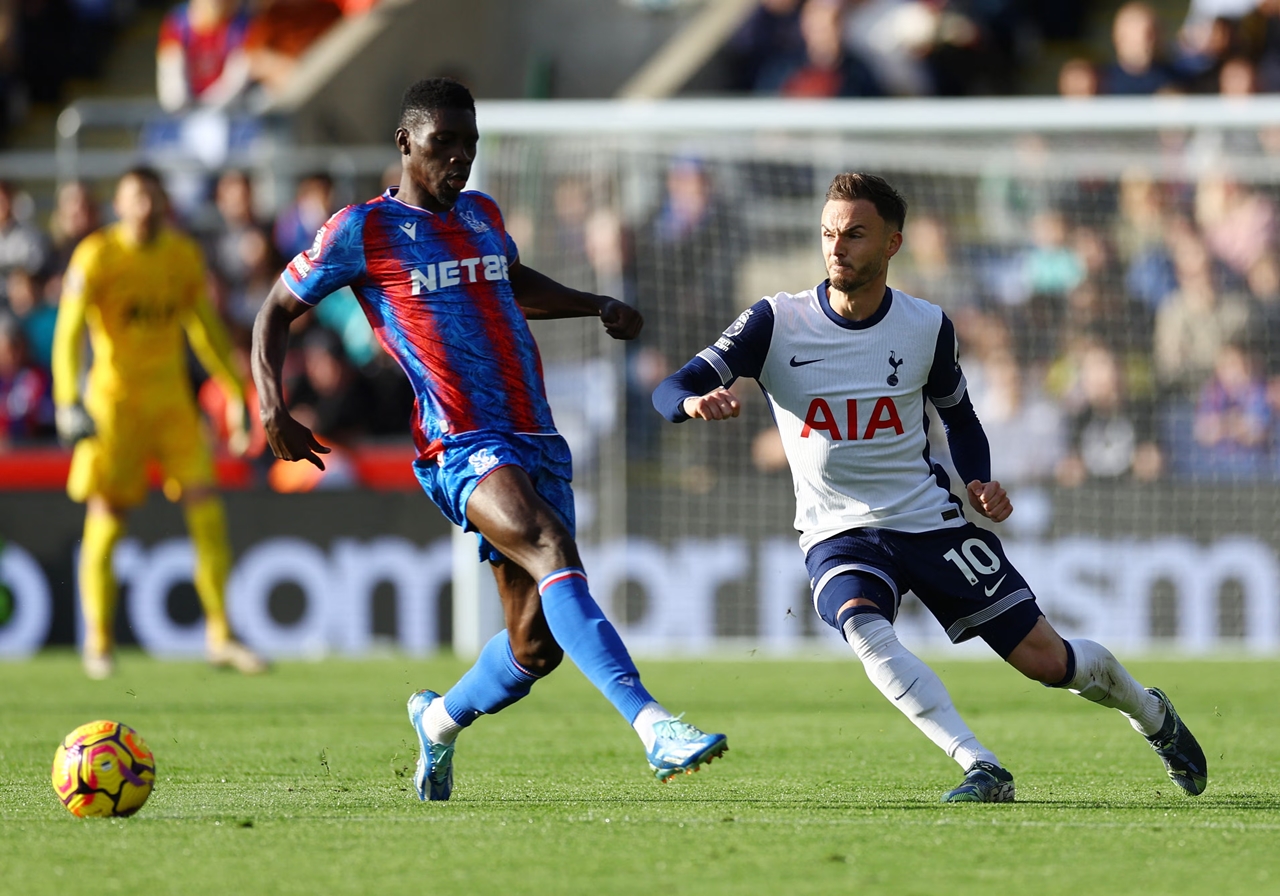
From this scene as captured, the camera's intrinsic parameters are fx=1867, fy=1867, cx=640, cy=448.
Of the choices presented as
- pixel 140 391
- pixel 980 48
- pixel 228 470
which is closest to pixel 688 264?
pixel 228 470

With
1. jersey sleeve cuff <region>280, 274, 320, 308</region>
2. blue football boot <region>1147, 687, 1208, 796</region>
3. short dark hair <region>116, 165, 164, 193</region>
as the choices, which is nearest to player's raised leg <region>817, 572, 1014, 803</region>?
blue football boot <region>1147, 687, 1208, 796</region>

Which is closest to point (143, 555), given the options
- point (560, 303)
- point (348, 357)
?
point (348, 357)

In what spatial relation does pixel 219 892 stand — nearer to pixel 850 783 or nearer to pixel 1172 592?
pixel 850 783

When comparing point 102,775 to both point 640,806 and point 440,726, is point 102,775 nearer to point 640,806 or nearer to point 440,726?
point 440,726

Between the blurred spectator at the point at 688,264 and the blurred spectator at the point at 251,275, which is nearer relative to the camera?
the blurred spectator at the point at 688,264

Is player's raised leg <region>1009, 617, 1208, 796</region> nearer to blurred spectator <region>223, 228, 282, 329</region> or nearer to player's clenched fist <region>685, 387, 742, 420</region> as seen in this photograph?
player's clenched fist <region>685, 387, 742, 420</region>

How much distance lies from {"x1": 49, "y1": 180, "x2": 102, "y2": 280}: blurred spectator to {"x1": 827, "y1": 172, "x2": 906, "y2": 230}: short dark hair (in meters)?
10.1

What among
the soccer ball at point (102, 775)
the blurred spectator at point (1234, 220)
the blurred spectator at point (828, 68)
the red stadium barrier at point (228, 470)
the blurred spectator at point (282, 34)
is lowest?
the soccer ball at point (102, 775)

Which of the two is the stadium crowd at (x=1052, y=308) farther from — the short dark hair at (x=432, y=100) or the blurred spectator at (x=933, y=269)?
the short dark hair at (x=432, y=100)

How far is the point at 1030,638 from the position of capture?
5.52 meters

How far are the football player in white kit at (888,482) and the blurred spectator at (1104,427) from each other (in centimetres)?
676

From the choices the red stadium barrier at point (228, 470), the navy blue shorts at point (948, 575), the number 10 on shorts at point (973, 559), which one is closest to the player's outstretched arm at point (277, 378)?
the navy blue shorts at point (948, 575)

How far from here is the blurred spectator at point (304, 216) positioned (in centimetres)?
1459

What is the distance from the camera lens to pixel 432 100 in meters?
5.57
